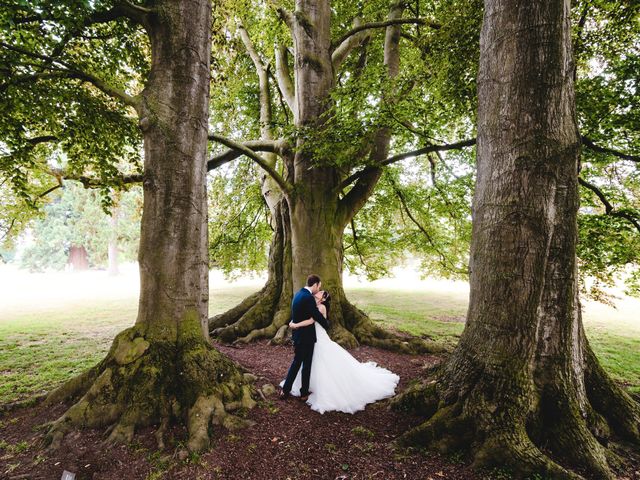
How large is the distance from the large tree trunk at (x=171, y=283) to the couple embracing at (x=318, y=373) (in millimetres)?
884

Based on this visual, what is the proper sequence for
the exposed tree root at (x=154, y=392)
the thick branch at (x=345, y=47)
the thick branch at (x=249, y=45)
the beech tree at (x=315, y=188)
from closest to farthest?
the exposed tree root at (x=154, y=392)
the beech tree at (x=315, y=188)
the thick branch at (x=345, y=47)
the thick branch at (x=249, y=45)

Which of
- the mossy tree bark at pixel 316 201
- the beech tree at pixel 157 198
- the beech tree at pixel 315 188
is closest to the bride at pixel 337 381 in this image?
the beech tree at pixel 157 198

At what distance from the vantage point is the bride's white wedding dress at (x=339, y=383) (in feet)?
15.6

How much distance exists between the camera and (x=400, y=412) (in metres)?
4.30

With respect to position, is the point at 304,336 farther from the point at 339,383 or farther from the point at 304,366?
the point at 339,383

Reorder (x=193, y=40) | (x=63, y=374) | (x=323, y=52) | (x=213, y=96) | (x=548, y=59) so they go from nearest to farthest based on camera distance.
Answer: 1. (x=548, y=59)
2. (x=193, y=40)
3. (x=63, y=374)
4. (x=323, y=52)
5. (x=213, y=96)

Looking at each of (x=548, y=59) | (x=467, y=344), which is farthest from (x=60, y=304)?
(x=548, y=59)

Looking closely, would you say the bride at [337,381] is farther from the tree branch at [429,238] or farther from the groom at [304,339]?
the tree branch at [429,238]

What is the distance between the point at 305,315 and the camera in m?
4.89

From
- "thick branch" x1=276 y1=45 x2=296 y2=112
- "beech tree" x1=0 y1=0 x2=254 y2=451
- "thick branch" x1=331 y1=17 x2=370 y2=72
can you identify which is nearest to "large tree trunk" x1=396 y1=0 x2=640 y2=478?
"beech tree" x1=0 y1=0 x2=254 y2=451

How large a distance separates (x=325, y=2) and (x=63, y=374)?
11.3m

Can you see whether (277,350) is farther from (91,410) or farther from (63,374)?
(63,374)

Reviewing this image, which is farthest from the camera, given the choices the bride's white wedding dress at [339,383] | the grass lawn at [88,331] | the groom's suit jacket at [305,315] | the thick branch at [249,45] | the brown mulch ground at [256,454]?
the thick branch at [249,45]

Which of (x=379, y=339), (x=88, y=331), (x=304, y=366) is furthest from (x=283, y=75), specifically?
(x=88, y=331)
